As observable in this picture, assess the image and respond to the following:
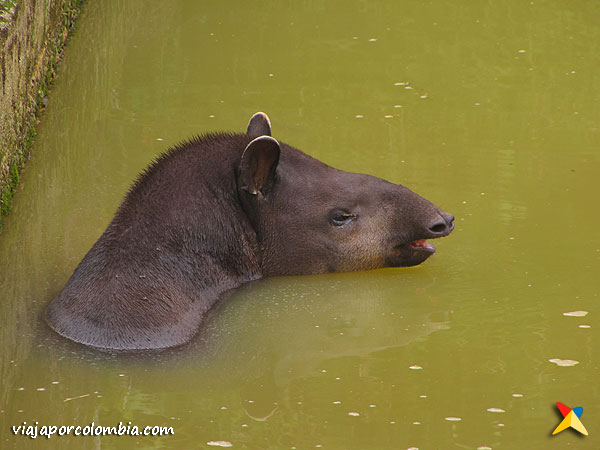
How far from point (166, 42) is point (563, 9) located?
205 inches

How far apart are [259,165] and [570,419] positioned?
2678 millimetres

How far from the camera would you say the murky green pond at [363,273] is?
21.5ft

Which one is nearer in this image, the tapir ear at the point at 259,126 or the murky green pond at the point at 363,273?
the murky green pond at the point at 363,273

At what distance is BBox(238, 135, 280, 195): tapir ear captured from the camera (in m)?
7.53

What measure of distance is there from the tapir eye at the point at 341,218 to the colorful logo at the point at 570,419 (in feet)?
7.31

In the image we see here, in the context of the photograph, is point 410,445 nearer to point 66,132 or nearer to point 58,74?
point 66,132

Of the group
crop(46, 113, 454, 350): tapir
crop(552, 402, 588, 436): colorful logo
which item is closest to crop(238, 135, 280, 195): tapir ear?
crop(46, 113, 454, 350): tapir

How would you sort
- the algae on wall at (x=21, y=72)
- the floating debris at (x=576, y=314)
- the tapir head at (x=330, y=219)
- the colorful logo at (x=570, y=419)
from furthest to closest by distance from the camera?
Result: the algae on wall at (x=21, y=72) → the tapir head at (x=330, y=219) → the floating debris at (x=576, y=314) → the colorful logo at (x=570, y=419)

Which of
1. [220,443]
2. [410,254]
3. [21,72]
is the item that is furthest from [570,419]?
[21,72]

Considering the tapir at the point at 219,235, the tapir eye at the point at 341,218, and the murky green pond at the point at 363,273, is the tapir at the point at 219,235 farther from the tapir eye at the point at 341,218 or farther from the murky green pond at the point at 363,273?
the murky green pond at the point at 363,273

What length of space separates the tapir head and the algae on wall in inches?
98.6

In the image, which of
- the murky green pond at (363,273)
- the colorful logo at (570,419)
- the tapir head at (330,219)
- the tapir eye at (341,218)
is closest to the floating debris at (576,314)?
the murky green pond at (363,273)

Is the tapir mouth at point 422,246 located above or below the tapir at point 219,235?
below

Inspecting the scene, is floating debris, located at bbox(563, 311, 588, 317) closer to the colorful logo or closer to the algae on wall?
the colorful logo
